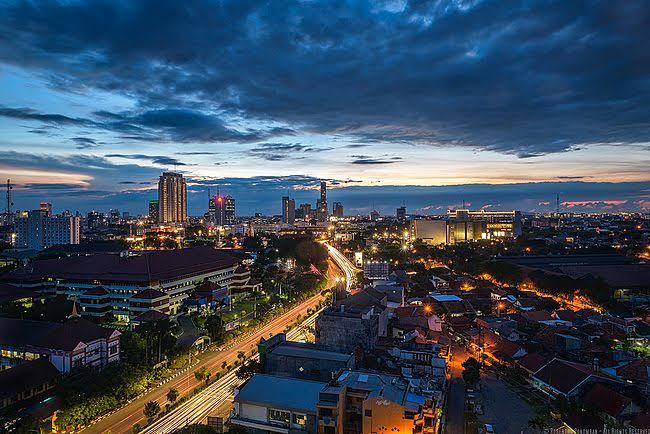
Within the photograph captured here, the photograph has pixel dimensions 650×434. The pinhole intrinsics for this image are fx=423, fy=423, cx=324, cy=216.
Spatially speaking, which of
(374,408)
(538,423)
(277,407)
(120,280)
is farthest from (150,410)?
(120,280)

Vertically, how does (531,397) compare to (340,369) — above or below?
below

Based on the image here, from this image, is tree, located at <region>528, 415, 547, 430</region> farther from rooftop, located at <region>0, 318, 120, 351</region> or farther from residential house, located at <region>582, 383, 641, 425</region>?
rooftop, located at <region>0, 318, 120, 351</region>

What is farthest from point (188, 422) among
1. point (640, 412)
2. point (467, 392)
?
point (640, 412)

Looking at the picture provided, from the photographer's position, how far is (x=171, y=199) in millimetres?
103625

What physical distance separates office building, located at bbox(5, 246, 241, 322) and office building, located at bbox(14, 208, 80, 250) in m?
32.4

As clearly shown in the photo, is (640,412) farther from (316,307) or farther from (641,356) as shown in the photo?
(316,307)

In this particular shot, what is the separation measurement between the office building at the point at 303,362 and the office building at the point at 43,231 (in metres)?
52.8

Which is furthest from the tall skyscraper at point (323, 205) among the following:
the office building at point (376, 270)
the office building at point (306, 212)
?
the office building at point (376, 270)

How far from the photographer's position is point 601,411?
42.9 feet

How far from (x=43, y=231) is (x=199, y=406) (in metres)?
54.8

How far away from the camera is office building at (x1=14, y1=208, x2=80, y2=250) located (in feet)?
186

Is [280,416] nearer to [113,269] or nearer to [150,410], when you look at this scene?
[150,410]

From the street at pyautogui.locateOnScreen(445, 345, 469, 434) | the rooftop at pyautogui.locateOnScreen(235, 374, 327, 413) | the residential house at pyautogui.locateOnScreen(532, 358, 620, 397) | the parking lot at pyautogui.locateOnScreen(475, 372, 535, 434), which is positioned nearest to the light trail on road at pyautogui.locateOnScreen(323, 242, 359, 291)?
the street at pyautogui.locateOnScreen(445, 345, 469, 434)

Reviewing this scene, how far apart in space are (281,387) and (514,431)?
23.4 ft
